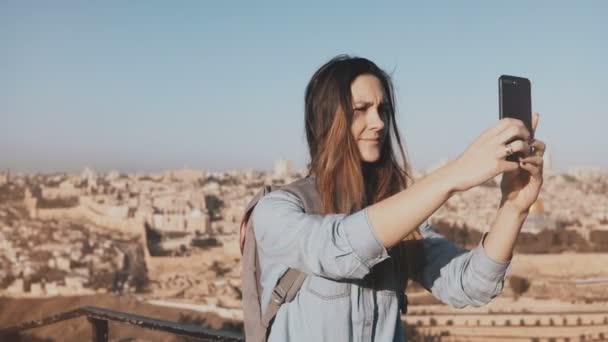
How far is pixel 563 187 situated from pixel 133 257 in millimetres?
43986

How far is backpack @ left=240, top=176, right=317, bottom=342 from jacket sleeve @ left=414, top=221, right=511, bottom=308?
0.27 meters

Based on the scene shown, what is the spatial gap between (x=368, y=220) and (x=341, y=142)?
214mm

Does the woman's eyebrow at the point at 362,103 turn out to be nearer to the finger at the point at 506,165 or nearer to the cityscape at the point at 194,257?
the finger at the point at 506,165

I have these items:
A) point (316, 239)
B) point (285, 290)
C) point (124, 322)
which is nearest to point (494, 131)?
point (316, 239)

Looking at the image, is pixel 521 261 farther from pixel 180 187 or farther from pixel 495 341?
pixel 180 187

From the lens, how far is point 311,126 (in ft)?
3.17

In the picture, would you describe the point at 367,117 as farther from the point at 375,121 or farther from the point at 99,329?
the point at 99,329

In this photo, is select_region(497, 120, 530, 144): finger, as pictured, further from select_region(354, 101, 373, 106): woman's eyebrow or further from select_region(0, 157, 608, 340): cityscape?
select_region(0, 157, 608, 340): cityscape

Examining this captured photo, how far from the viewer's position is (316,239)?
0.75 m

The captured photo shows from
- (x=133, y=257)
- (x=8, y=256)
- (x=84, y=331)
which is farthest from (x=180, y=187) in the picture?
(x=84, y=331)

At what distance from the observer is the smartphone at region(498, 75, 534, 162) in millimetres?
846

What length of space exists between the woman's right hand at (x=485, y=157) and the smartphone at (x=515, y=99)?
0.46ft

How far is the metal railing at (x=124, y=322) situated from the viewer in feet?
5.52

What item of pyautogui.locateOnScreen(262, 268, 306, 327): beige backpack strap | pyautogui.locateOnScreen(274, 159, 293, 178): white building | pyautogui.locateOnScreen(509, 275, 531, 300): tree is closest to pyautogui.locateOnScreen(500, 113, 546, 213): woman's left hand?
pyautogui.locateOnScreen(262, 268, 306, 327): beige backpack strap
